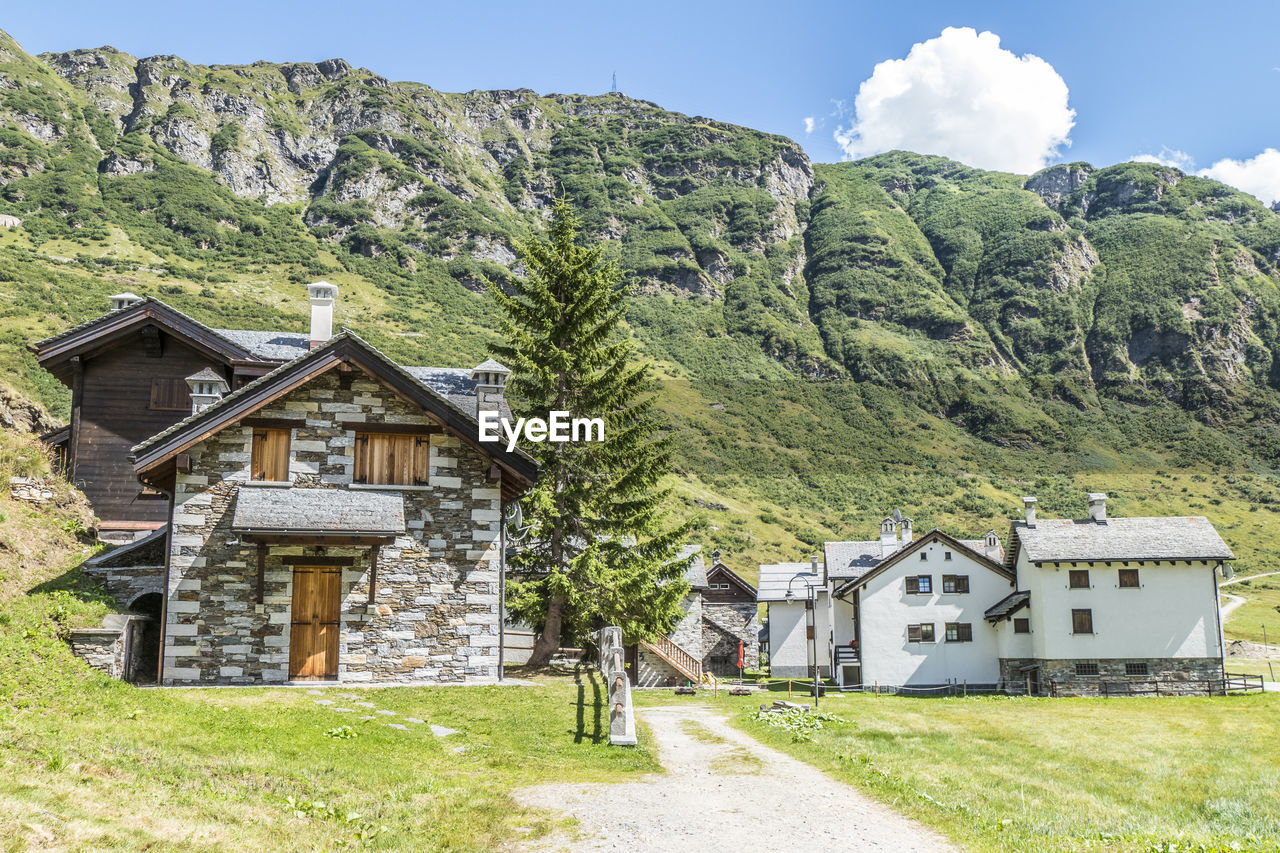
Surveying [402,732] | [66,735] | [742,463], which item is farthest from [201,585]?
[742,463]

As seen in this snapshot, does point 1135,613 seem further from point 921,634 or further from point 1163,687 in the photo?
point 921,634

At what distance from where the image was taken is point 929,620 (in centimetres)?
4853

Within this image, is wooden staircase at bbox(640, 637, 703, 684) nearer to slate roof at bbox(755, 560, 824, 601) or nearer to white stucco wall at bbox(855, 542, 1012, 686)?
white stucco wall at bbox(855, 542, 1012, 686)

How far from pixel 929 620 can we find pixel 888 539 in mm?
7336

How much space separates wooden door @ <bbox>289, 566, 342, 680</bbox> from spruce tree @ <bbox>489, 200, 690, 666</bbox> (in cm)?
740

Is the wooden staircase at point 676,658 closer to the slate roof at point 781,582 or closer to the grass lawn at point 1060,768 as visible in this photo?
the grass lawn at point 1060,768

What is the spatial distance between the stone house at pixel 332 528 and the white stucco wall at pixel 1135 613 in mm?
33204

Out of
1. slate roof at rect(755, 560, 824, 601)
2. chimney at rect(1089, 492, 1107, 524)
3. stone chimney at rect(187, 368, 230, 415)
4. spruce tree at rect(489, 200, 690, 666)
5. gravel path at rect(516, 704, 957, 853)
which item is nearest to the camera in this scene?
gravel path at rect(516, 704, 957, 853)

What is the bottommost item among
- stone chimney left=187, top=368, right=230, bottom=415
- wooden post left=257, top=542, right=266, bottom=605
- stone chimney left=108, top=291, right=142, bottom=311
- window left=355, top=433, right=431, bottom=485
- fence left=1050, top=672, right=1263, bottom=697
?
fence left=1050, top=672, right=1263, bottom=697

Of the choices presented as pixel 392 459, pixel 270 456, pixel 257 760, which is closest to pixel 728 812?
pixel 257 760

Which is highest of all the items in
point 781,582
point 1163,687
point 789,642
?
point 781,582

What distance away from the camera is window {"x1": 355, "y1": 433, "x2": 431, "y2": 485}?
75.2ft

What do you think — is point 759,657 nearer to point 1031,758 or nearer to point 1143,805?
point 1031,758

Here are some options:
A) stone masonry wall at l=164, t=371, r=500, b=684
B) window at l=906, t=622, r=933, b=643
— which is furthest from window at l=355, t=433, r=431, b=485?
window at l=906, t=622, r=933, b=643
